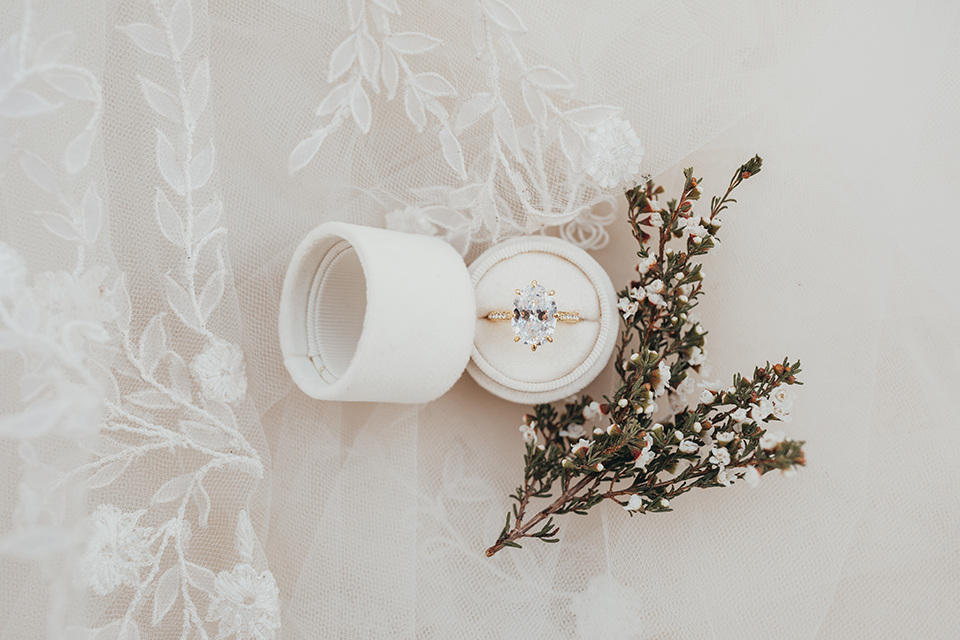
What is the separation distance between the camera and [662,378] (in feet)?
3.36

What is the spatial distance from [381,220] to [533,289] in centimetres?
29

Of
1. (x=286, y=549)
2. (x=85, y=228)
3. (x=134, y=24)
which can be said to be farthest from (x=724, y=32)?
(x=286, y=549)

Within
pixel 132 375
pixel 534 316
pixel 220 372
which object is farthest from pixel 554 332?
pixel 132 375

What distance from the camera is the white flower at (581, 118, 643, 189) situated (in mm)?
1049

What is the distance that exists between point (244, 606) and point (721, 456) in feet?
2.42

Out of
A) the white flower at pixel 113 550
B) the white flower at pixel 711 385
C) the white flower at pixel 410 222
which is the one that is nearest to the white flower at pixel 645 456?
the white flower at pixel 711 385

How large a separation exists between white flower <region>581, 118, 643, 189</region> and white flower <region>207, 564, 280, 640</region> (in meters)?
0.81

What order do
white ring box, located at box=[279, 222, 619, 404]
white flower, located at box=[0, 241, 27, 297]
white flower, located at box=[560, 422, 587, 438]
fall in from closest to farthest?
white flower, located at box=[0, 241, 27, 297] → white ring box, located at box=[279, 222, 619, 404] → white flower, located at box=[560, 422, 587, 438]

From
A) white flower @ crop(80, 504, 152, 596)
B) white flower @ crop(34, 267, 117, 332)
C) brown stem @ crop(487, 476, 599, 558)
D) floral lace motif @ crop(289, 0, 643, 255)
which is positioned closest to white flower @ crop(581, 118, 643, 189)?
floral lace motif @ crop(289, 0, 643, 255)

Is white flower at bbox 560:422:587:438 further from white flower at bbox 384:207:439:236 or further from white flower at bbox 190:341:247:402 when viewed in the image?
white flower at bbox 190:341:247:402

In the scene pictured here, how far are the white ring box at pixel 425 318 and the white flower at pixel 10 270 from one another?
34cm

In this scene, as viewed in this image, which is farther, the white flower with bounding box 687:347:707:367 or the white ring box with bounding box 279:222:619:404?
the white flower with bounding box 687:347:707:367

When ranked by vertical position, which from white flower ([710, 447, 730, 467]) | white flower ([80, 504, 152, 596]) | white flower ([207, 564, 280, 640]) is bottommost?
white flower ([207, 564, 280, 640])

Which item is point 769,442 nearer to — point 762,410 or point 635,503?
point 762,410
